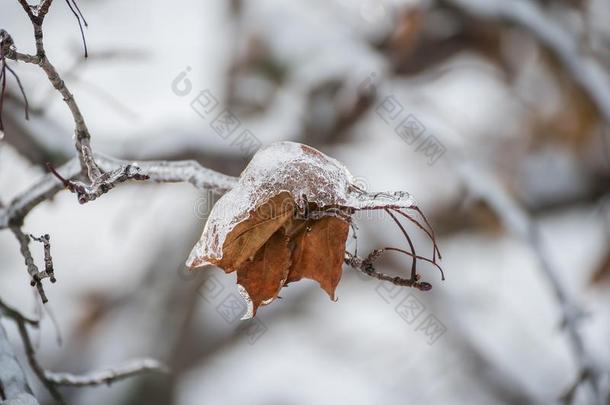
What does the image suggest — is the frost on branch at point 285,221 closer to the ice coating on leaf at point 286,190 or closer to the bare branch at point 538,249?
the ice coating on leaf at point 286,190

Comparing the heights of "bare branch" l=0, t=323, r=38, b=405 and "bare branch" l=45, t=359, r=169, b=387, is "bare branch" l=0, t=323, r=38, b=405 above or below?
above

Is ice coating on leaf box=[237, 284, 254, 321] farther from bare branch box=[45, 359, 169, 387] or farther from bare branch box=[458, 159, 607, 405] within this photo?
bare branch box=[458, 159, 607, 405]

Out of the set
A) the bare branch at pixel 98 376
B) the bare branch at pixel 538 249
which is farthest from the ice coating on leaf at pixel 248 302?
the bare branch at pixel 538 249

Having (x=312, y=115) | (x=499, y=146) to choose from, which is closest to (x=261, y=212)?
(x=312, y=115)

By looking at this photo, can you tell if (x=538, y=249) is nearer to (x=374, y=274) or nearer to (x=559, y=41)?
(x=559, y=41)

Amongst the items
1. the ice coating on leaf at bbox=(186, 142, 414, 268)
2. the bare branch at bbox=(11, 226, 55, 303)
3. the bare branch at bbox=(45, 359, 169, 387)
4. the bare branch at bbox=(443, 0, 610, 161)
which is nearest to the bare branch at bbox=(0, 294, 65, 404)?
the bare branch at bbox=(45, 359, 169, 387)

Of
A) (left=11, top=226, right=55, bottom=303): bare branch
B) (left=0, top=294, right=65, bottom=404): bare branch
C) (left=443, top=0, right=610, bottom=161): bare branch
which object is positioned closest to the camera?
(left=11, top=226, right=55, bottom=303): bare branch

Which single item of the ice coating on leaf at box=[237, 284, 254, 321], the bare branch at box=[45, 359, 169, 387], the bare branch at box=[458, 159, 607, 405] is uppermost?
the ice coating on leaf at box=[237, 284, 254, 321]

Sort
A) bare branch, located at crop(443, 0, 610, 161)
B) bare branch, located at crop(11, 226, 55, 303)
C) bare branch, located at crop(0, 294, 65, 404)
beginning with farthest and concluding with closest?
bare branch, located at crop(443, 0, 610, 161)
bare branch, located at crop(0, 294, 65, 404)
bare branch, located at crop(11, 226, 55, 303)

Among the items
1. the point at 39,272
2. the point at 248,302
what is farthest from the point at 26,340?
the point at 248,302
